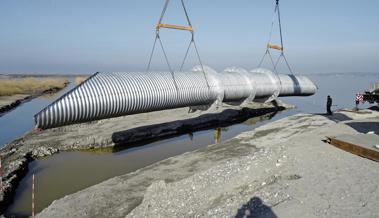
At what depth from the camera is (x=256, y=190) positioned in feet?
24.4

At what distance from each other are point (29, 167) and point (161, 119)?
921 cm

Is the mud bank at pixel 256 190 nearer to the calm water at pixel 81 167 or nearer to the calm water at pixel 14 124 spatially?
the calm water at pixel 81 167

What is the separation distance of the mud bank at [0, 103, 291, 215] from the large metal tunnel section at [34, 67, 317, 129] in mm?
2554

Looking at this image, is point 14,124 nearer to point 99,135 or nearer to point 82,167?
point 99,135

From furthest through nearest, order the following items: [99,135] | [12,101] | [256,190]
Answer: [12,101], [99,135], [256,190]

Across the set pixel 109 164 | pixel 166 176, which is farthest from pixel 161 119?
pixel 166 176

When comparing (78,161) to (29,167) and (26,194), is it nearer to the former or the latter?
(29,167)

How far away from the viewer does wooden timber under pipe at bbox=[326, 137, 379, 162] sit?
871 centimetres

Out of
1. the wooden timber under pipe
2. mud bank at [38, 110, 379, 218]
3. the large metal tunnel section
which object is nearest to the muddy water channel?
mud bank at [38, 110, 379, 218]

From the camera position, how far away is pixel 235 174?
8.45 m

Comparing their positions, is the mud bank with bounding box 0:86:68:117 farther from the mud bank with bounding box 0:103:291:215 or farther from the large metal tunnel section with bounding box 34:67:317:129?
the large metal tunnel section with bounding box 34:67:317:129

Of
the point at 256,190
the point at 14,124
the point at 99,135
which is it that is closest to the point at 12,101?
the point at 14,124

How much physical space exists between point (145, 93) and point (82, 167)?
3.88 meters

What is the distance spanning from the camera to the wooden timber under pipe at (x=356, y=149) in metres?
A: 8.71
